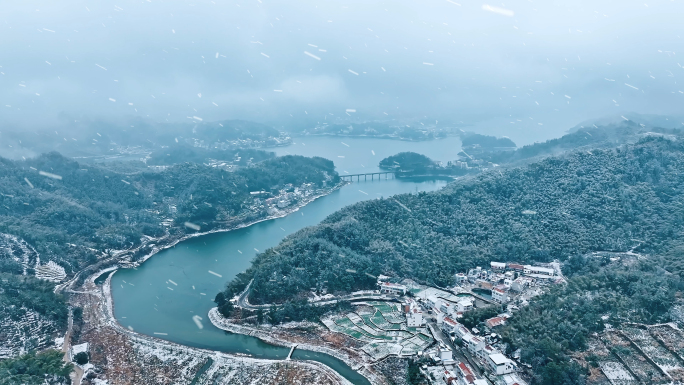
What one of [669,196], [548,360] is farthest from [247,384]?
[669,196]

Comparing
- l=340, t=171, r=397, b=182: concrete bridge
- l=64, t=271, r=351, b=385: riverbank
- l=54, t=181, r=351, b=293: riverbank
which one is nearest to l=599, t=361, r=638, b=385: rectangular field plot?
l=64, t=271, r=351, b=385: riverbank

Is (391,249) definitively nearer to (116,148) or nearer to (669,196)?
(669,196)

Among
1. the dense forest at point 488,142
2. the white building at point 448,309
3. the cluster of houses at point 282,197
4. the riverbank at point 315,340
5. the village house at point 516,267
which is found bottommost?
the riverbank at point 315,340

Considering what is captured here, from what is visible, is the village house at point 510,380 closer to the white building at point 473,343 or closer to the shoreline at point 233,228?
the white building at point 473,343

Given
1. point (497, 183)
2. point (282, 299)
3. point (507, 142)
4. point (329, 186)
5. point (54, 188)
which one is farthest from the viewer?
point (507, 142)

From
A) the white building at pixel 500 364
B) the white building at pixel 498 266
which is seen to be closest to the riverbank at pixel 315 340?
the white building at pixel 500 364

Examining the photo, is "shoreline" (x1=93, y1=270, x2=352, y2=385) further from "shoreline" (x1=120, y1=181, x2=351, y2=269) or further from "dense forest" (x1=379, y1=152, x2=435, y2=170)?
"dense forest" (x1=379, y1=152, x2=435, y2=170)

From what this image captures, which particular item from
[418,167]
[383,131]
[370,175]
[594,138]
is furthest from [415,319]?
[383,131]

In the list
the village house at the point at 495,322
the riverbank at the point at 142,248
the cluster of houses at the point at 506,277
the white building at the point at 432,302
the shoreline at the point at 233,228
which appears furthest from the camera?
the shoreline at the point at 233,228
